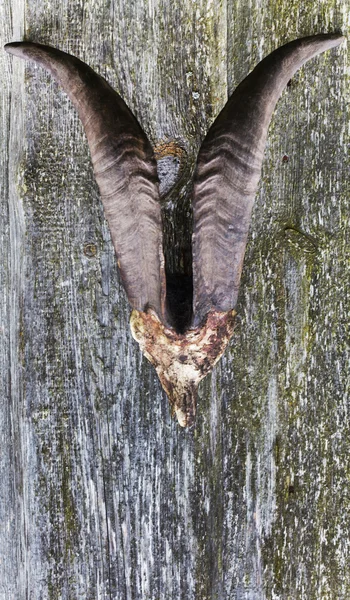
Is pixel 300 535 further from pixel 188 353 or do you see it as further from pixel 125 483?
pixel 188 353

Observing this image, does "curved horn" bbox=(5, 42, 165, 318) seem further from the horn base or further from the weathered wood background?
the weathered wood background

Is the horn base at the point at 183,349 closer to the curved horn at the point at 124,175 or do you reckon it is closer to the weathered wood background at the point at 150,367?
the curved horn at the point at 124,175

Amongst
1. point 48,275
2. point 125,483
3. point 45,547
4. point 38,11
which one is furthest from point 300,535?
point 38,11

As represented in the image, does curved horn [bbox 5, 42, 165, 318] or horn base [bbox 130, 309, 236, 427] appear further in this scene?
horn base [bbox 130, 309, 236, 427]

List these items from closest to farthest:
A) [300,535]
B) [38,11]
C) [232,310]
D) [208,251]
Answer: [208,251]
[232,310]
[38,11]
[300,535]

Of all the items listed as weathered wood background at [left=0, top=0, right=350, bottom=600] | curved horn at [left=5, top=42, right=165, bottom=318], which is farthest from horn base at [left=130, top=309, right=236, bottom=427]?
weathered wood background at [left=0, top=0, right=350, bottom=600]

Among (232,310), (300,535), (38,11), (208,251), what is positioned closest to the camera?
(208,251)
